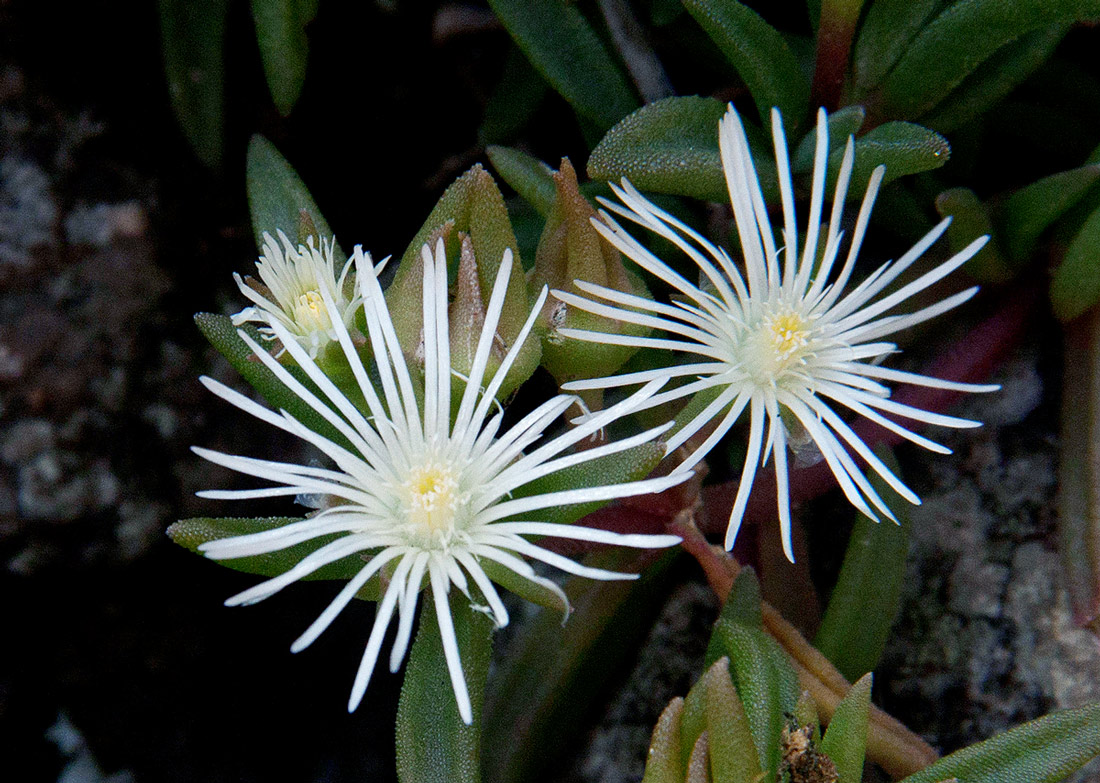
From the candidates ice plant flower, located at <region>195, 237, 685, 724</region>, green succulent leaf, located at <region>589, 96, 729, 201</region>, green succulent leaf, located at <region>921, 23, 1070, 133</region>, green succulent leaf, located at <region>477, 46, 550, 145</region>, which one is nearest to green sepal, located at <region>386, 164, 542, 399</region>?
ice plant flower, located at <region>195, 237, 685, 724</region>

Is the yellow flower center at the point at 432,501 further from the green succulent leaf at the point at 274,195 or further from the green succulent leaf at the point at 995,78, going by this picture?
the green succulent leaf at the point at 995,78

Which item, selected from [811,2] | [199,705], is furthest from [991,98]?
[199,705]

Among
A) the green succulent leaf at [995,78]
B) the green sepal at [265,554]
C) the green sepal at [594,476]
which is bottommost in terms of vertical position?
the green sepal at [265,554]

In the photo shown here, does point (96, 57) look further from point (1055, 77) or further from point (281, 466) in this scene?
point (1055, 77)

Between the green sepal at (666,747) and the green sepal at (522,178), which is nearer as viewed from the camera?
the green sepal at (666,747)

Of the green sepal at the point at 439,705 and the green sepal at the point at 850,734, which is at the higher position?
the green sepal at the point at 850,734

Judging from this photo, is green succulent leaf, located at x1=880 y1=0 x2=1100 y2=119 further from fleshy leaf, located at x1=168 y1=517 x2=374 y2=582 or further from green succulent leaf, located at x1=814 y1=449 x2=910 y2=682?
fleshy leaf, located at x1=168 y1=517 x2=374 y2=582

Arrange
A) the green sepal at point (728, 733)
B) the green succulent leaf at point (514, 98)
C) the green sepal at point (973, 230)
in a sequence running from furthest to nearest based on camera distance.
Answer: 1. the green succulent leaf at point (514, 98)
2. the green sepal at point (973, 230)
3. the green sepal at point (728, 733)

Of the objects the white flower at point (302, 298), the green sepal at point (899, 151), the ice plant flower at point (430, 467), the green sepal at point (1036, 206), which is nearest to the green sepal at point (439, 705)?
the ice plant flower at point (430, 467)
